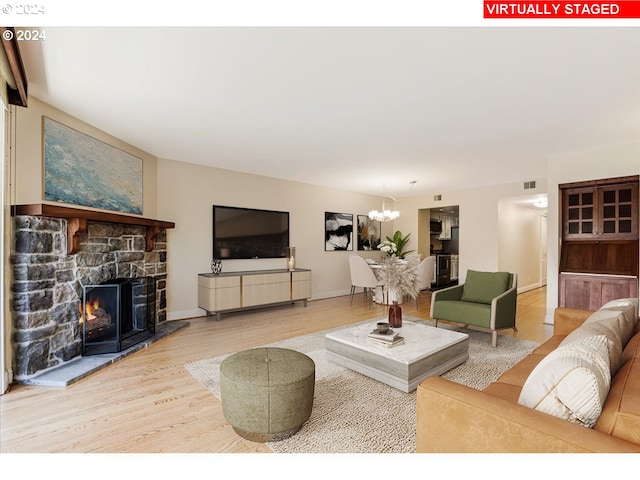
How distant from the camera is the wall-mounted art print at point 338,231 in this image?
6.75m

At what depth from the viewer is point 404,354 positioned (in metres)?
2.51

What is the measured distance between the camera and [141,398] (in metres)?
2.36

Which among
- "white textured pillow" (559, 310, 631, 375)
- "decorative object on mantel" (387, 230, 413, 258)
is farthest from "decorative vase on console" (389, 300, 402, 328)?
"decorative object on mantel" (387, 230, 413, 258)

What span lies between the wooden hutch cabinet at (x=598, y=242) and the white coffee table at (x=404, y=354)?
2.55 m

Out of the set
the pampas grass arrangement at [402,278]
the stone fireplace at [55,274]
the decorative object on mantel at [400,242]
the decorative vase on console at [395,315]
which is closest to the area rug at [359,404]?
the decorative vase on console at [395,315]

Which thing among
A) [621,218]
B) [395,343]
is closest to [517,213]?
[621,218]

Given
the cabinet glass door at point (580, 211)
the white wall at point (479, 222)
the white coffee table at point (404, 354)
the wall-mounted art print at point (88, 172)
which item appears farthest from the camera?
the white wall at point (479, 222)

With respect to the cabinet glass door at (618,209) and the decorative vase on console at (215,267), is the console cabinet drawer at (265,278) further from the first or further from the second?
the cabinet glass door at (618,209)

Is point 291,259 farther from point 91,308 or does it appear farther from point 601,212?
point 601,212

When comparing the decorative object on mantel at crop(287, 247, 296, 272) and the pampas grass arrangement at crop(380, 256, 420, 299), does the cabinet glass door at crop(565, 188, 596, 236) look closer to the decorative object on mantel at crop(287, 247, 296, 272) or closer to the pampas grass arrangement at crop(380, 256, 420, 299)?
the pampas grass arrangement at crop(380, 256, 420, 299)

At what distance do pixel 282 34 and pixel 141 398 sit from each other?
266 centimetres

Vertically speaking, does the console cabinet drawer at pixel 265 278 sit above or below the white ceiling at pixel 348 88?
below

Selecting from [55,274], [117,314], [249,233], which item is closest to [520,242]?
[249,233]

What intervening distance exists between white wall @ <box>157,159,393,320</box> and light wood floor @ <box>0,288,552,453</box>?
4.04ft
